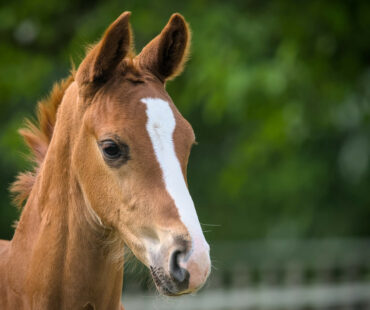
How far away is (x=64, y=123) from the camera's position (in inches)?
121

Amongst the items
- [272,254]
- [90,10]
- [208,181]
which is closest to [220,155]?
[208,181]

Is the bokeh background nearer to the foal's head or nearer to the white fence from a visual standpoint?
the white fence

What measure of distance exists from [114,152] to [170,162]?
0.25m

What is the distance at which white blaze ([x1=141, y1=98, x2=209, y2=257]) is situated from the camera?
2596mm

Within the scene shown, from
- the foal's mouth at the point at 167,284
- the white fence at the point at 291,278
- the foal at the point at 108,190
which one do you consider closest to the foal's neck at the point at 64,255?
the foal at the point at 108,190

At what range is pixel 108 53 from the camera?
9.76 ft

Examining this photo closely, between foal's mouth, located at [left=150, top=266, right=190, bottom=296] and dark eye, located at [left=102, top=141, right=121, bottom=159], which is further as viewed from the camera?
dark eye, located at [left=102, top=141, right=121, bottom=159]

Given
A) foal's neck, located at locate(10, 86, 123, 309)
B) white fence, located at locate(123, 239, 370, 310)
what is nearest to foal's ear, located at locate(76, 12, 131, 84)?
foal's neck, located at locate(10, 86, 123, 309)

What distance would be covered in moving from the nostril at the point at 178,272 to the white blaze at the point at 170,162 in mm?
80

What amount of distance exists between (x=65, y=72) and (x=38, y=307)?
578cm

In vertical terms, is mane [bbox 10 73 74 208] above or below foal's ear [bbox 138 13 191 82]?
below

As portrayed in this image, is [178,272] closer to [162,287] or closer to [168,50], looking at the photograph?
[162,287]

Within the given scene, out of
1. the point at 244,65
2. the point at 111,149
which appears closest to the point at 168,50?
the point at 111,149

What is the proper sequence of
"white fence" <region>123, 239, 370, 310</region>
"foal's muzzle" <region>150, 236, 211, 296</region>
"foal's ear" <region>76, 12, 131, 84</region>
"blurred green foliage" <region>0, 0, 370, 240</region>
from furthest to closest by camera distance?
"white fence" <region>123, 239, 370, 310</region> < "blurred green foliage" <region>0, 0, 370, 240</region> < "foal's ear" <region>76, 12, 131, 84</region> < "foal's muzzle" <region>150, 236, 211, 296</region>
